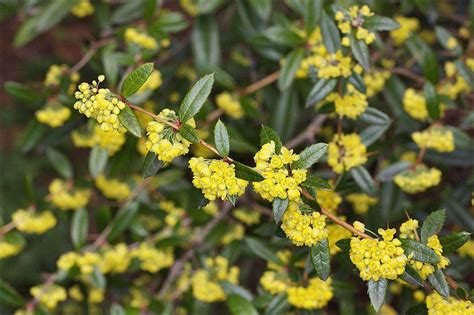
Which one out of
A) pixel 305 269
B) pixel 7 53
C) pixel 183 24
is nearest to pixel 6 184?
pixel 7 53

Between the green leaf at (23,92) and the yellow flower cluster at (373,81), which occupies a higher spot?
the green leaf at (23,92)

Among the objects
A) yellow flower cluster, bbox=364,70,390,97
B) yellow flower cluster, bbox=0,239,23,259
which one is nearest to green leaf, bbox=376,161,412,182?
yellow flower cluster, bbox=364,70,390,97

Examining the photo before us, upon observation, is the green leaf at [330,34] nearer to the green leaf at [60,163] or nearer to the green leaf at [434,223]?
the green leaf at [434,223]

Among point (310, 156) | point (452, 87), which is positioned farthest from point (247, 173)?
point (452, 87)

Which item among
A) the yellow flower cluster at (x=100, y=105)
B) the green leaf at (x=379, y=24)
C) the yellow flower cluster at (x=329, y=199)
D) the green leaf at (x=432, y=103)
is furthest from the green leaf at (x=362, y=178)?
the yellow flower cluster at (x=100, y=105)

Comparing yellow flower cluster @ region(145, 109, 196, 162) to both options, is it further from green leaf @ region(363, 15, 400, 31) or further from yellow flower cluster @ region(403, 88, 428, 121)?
yellow flower cluster @ region(403, 88, 428, 121)

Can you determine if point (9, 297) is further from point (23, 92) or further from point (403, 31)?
point (403, 31)
